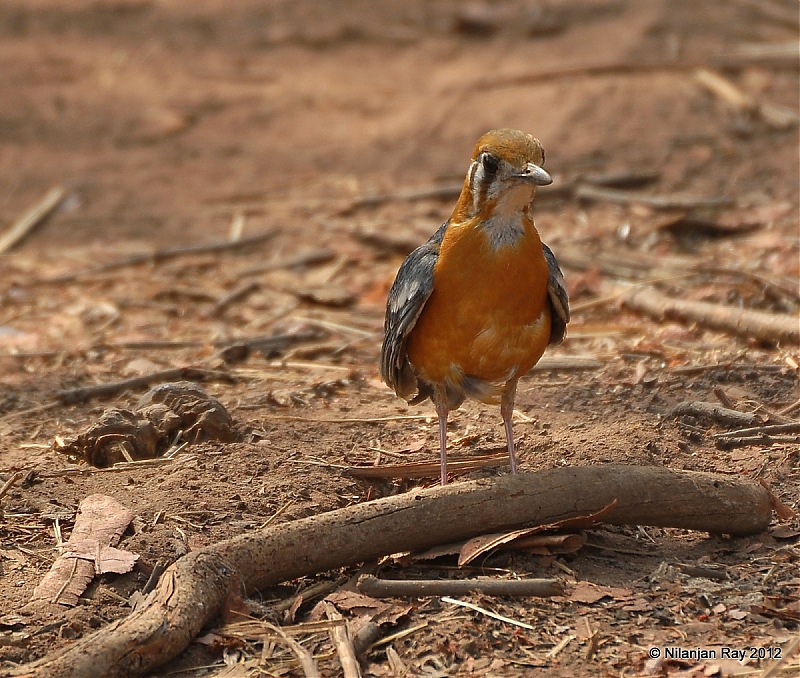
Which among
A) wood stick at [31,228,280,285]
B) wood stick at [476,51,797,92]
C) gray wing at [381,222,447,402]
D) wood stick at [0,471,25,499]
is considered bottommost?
wood stick at [31,228,280,285]

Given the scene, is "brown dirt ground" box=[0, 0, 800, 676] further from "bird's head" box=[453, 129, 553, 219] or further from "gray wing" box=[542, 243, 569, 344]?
"bird's head" box=[453, 129, 553, 219]

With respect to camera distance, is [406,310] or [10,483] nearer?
[406,310]

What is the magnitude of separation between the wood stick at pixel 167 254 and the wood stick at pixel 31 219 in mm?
1139

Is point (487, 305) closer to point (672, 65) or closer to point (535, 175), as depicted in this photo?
point (535, 175)

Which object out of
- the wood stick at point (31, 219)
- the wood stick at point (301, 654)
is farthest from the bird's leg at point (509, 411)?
the wood stick at point (31, 219)

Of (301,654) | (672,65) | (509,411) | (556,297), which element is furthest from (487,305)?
(672,65)

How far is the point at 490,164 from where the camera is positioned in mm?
5047

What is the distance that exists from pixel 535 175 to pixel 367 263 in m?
5.05

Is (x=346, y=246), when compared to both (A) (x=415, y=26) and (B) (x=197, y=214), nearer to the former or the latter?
(B) (x=197, y=214)

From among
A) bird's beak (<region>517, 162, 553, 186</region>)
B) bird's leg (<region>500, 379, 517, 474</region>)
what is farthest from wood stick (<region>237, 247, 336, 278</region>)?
bird's beak (<region>517, 162, 553, 186</region>)

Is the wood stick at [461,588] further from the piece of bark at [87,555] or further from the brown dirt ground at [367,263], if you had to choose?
the piece of bark at [87,555]

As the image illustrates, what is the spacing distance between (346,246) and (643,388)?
434cm

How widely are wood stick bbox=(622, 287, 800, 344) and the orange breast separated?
8.26 feet

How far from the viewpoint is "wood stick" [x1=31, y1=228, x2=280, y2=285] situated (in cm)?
998
